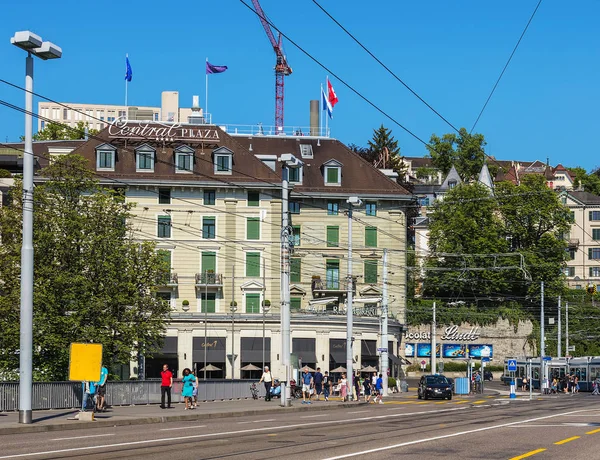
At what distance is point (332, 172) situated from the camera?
82.2m

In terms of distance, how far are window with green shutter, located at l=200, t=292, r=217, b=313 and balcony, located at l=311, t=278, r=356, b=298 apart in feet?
29.9

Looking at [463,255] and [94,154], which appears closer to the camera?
[94,154]

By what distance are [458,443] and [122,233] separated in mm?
32556

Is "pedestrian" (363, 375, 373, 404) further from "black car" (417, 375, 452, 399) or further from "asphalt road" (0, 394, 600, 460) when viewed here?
"asphalt road" (0, 394, 600, 460)

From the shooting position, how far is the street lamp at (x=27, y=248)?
2841 cm

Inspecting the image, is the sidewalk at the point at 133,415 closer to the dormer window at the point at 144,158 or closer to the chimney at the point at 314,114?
the dormer window at the point at 144,158

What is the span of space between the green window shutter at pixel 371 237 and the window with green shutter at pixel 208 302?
13535mm

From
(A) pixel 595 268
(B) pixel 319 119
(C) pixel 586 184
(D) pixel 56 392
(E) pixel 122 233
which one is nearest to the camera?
(D) pixel 56 392

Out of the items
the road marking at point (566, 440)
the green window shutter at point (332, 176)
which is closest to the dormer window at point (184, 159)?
the green window shutter at point (332, 176)

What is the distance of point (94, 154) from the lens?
249 feet

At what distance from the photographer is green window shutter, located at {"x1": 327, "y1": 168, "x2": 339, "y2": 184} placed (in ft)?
269

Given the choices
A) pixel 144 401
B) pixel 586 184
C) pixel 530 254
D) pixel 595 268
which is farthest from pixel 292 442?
pixel 586 184

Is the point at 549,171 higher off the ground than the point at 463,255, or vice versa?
the point at 549,171

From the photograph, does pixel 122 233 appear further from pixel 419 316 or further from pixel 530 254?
pixel 530 254
